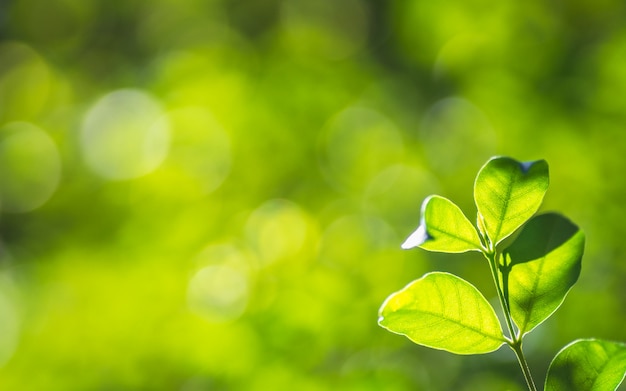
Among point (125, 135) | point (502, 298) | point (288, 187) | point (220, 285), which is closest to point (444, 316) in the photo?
point (502, 298)

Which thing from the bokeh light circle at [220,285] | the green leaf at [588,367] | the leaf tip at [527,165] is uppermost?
the bokeh light circle at [220,285]

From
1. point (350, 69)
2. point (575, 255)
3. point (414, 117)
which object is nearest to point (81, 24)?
point (350, 69)

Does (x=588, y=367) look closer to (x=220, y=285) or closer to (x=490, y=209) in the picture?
(x=490, y=209)

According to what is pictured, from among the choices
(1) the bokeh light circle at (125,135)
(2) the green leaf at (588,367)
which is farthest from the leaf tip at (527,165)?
(1) the bokeh light circle at (125,135)

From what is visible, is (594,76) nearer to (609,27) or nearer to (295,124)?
(609,27)

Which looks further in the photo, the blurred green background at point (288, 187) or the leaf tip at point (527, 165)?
the blurred green background at point (288, 187)

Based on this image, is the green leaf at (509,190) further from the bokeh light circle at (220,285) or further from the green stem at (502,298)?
the bokeh light circle at (220,285)
